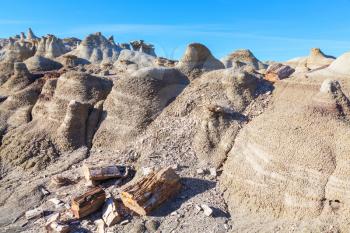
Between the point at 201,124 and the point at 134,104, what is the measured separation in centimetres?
292

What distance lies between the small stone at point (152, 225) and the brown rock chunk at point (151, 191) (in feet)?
Result: 1.14

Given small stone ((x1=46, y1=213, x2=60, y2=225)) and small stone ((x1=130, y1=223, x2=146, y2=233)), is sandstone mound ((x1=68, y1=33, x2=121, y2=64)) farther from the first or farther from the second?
small stone ((x1=130, y1=223, x2=146, y2=233))

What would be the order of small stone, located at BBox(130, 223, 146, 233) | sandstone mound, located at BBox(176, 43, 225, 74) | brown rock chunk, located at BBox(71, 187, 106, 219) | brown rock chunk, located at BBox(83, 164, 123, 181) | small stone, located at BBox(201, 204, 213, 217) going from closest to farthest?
small stone, located at BBox(130, 223, 146, 233) → small stone, located at BBox(201, 204, 213, 217) → brown rock chunk, located at BBox(71, 187, 106, 219) → brown rock chunk, located at BBox(83, 164, 123, 181) → sandstone mound, located at BBox(176, 43, 225, 74)

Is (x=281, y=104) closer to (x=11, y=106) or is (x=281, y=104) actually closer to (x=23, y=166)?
(x=23, y=166)

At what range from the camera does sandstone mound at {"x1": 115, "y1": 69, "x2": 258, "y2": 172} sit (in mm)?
12281

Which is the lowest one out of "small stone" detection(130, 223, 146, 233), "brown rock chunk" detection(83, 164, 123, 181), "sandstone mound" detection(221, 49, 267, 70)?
"small stone" detection(130, 223, 146, 233)

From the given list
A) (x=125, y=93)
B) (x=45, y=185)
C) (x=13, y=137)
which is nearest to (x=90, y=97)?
(x=125, y=93)

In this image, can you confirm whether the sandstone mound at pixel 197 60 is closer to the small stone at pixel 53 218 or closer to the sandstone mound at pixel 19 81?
the small stone at pixel 53 218

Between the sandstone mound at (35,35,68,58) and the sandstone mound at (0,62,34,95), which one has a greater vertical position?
the sandstone mound at (0,62,34,95)

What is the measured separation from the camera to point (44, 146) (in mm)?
14914

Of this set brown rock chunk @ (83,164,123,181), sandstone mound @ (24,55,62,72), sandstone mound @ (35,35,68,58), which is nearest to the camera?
brown rock chunk @ (83,164,123,181)

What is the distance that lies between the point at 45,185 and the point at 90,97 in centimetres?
438

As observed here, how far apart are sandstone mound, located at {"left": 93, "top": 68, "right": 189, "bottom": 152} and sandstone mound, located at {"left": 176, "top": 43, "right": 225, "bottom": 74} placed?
0.83 meters

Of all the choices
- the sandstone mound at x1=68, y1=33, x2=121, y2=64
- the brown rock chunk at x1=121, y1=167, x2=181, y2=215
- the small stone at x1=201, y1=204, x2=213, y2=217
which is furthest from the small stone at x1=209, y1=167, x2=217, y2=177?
the sandstone mound at x1=68, y1=33, x2=121, y2=64
